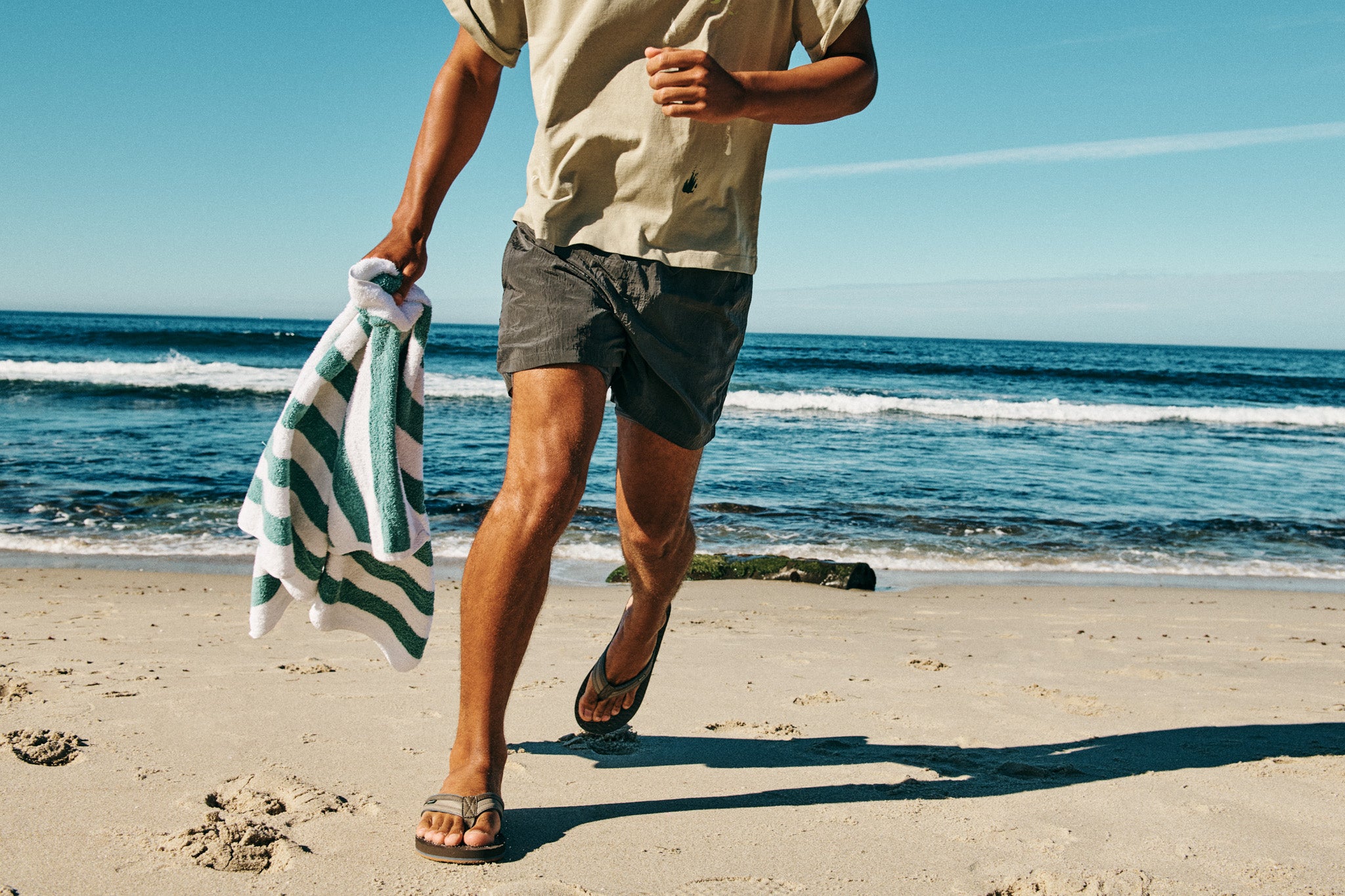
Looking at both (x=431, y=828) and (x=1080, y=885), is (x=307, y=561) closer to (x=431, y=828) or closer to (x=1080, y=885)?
(x=431, y=828)

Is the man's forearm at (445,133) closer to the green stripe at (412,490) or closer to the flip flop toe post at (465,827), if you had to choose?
the green stripe at (412,490)

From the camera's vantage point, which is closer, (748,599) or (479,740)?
(479,740)

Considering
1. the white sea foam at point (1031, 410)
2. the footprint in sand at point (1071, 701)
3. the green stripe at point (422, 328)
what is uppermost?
the green stripe at point (422, 328)

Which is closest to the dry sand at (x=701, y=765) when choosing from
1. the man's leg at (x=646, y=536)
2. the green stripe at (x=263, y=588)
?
the man's leg at (x=646, y=536)

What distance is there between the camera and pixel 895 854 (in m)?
1.73

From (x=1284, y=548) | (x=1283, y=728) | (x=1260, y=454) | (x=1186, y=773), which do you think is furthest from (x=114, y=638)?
(x=1260, y=454)

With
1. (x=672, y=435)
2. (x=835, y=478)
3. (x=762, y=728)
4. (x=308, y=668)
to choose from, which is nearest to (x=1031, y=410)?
(x=835, y=478)

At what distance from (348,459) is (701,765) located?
42.7 inches

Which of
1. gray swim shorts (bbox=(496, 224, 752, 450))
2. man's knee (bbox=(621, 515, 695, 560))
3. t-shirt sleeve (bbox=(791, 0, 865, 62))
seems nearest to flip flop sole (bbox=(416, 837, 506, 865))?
man's knee (bbox=(621, 515, 695, 560))

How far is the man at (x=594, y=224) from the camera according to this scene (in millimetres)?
1739

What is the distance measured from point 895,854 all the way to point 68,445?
9.97 meters

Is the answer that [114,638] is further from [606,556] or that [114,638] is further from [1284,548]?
[1284,548]

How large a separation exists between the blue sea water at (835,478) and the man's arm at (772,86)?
3.97 metres

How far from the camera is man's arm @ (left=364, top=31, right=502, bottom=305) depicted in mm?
Result: 1910
